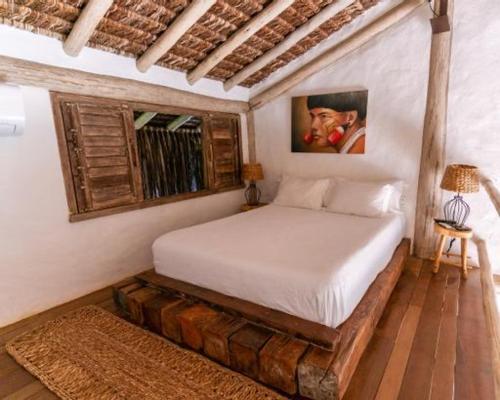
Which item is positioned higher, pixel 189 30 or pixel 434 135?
pixel 189 30

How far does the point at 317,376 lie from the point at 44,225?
2193 mm

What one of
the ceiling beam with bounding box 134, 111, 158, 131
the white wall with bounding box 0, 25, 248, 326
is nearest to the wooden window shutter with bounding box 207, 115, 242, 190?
the ceiling beam with bounding box 134, 111, 158, 131

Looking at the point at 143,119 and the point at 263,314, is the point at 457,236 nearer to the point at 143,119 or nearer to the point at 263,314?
the point at 263,314

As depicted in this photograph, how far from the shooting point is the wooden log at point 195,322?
5.73 ft

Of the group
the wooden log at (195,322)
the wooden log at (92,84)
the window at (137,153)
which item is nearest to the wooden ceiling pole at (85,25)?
the wooden log at (92,84)

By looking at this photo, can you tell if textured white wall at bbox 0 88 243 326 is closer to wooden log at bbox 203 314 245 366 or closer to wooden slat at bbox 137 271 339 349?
wooden slat at bbox 137 271 339 349

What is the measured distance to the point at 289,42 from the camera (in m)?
3.08

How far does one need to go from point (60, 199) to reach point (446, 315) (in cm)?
307

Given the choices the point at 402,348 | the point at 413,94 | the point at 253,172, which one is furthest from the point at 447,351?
the point at 253,172

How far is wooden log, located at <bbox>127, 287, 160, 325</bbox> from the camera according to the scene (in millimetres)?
2029

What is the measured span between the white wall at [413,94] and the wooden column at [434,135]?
0.20ft

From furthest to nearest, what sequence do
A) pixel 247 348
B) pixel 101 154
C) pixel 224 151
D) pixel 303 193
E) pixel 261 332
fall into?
pixel 224 151 < pixel 303 193 < pixel 101 154 < pixel 261 332 < pixel 247 348

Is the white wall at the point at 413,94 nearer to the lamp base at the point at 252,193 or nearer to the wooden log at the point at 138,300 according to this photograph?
the lamp base at the point at 252,193

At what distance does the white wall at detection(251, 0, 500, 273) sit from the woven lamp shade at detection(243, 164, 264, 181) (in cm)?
57
